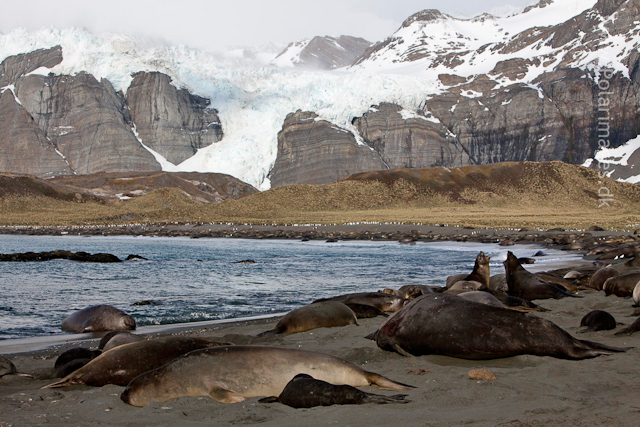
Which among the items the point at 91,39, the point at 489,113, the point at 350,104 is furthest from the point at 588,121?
the point at 91,39

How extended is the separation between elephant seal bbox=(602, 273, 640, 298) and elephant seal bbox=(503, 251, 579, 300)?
668mm

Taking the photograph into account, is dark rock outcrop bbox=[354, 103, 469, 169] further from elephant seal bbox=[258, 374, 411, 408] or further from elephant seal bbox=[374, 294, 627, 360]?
elephant seal bbox=[258, 374, 411, 408]

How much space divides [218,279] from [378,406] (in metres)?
13.3

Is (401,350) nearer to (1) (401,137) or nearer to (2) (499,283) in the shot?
(2) (499,283)

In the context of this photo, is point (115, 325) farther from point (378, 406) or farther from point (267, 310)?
point (378, 406)

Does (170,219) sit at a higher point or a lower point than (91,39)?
lower

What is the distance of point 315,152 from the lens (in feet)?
512

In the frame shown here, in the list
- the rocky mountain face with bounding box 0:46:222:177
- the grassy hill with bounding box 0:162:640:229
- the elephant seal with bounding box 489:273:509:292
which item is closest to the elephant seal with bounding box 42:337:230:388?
the elephant seal with bounding box 489:273:509:292

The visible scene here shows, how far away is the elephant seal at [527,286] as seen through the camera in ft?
31.3

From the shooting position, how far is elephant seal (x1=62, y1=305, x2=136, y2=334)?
8523 mm

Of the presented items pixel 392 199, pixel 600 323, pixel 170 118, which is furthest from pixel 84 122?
pixel 600 323

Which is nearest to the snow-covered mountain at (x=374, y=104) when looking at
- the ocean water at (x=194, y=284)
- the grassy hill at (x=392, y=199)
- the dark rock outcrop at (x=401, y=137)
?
the dark rock outcrop at (x=401, y=137)

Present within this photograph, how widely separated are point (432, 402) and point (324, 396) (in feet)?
2.59

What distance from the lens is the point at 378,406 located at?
3.87m
